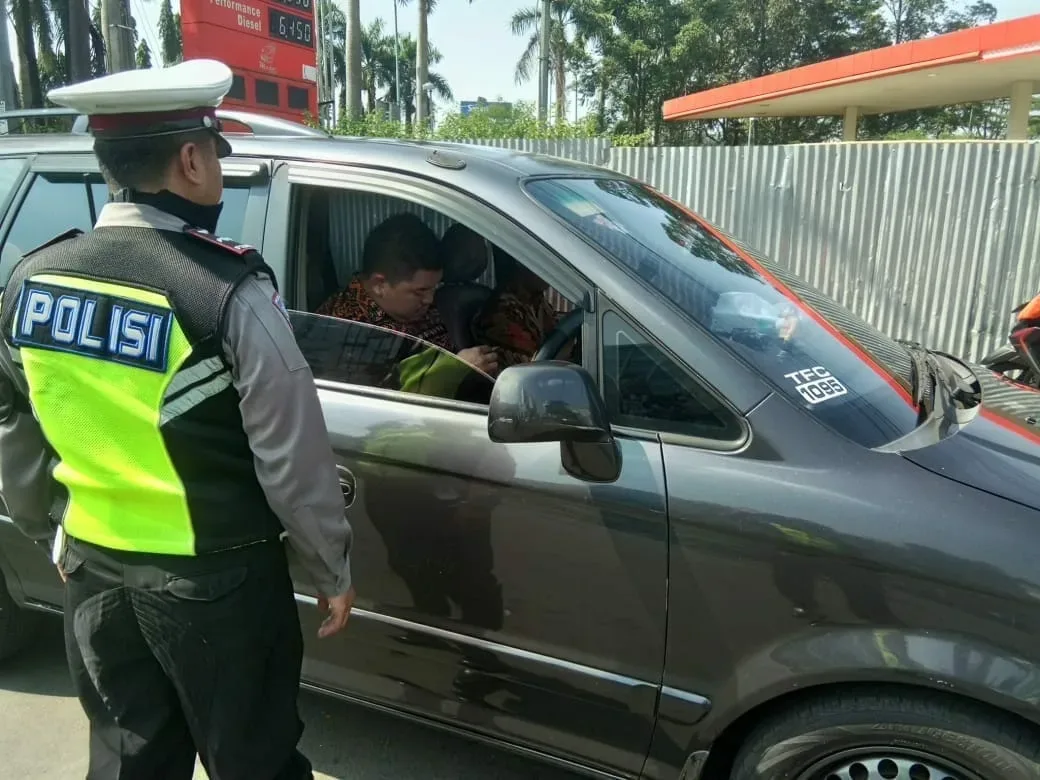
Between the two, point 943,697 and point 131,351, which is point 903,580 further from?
point 131,351

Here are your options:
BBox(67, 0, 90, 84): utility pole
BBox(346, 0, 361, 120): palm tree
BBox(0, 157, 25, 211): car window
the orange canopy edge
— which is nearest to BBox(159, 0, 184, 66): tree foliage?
BBox(67, 0, 90, 84): utility pole

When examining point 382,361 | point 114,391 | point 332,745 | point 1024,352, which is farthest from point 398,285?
point 1024,352

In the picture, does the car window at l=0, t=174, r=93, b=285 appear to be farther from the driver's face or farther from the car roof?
the driver's face

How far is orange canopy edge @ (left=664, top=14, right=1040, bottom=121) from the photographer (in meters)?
12.4

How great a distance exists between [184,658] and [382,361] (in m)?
0.91

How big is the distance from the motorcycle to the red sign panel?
9.30m

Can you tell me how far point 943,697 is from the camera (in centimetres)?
163

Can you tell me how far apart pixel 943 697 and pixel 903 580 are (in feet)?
0.86

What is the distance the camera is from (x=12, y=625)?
2.90 meters

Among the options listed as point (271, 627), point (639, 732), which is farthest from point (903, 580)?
point (271, 627)

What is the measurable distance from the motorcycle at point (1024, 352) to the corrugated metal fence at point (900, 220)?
2.23 metres

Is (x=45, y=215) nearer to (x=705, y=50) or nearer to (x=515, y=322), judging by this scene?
(x=515, y=322)

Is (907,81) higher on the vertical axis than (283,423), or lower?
higher

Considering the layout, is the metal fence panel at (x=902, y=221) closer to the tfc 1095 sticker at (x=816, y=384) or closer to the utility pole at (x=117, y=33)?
the tfc 1095 sticker at (x=816, y=384)
